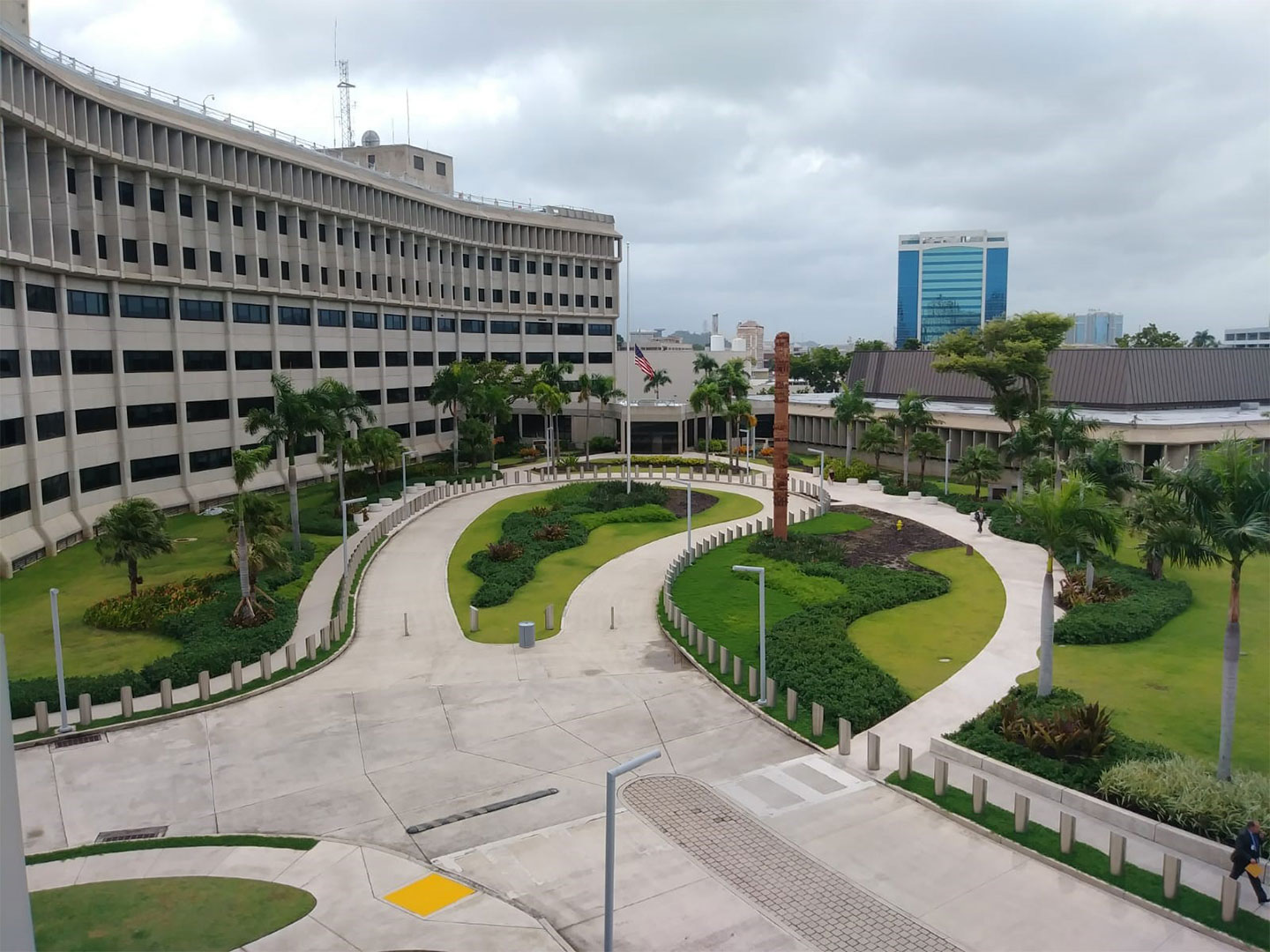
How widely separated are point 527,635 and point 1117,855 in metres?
19.7

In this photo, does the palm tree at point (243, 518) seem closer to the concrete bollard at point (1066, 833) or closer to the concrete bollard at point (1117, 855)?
the concrete bollard at point (1066, 833)

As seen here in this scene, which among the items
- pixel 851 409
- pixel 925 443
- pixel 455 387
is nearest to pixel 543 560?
pixel 455 387

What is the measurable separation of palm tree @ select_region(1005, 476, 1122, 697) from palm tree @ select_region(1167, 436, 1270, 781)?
3.27 metres

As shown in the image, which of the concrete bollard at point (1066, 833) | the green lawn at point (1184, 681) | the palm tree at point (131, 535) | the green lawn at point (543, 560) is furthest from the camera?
the green lawn at point (543, 560)

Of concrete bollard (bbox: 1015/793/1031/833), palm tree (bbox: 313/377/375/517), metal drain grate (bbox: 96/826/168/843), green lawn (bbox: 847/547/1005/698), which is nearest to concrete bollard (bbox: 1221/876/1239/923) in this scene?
concrete bollard (bbox: 1015/793/1031/833)

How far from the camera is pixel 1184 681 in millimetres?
27969

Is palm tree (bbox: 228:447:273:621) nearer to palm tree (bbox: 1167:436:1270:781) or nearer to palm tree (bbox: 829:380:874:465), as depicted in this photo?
palm tree (bbox: 1167:436:1270:781)

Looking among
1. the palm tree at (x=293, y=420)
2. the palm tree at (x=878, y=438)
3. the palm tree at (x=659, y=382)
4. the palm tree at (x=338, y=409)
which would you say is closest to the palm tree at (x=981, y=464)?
the palm tree at (x=878, y=438)

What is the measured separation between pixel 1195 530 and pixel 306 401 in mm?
A: 36755

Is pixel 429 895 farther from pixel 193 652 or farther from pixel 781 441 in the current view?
pixel 781 441

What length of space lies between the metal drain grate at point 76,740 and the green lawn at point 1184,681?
26.7 metres

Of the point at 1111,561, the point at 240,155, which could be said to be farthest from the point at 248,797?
the point at 240,155

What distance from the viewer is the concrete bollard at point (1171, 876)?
55.1 feet

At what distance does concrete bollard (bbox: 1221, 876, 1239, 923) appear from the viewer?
16094 millimetres
